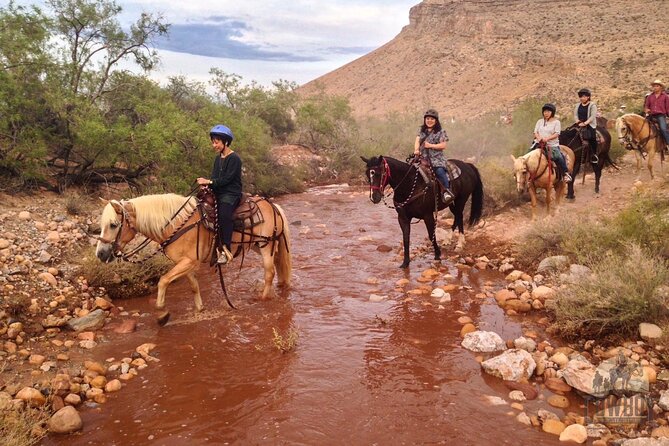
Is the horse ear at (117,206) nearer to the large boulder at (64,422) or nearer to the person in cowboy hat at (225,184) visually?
the person in cowboy hat at (225,184)

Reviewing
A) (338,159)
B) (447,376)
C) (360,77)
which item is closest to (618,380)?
(447,376)

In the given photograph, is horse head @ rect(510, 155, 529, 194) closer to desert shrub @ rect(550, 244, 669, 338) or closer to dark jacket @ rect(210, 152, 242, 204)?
desert shrub @ rect(550, 244, 669, 338)

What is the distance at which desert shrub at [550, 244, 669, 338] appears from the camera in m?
5.14

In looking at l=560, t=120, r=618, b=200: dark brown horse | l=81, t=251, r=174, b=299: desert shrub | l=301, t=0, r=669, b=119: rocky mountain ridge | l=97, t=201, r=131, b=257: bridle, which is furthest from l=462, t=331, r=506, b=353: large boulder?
l=301, t=0, r=669, b=119: rocky mountain ridge

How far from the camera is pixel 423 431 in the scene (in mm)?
4082

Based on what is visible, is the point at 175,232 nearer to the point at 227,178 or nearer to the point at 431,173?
the point at 227,178

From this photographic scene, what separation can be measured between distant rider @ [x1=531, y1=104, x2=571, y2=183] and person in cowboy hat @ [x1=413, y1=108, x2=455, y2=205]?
2451mm

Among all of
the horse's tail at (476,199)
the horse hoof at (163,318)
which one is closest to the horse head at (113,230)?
the horse hoof at (163,318)

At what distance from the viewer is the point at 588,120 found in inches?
423

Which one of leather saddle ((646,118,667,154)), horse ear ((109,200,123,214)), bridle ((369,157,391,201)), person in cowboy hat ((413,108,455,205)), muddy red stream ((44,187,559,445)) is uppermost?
leather saddle ((646,118,667,154))

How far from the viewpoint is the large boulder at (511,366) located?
4.82 meters

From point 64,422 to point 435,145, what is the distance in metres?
6.97

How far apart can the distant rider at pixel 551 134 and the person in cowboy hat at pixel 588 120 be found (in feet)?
5.85

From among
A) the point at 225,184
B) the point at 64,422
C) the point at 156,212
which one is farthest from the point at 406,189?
the point at 64,422
